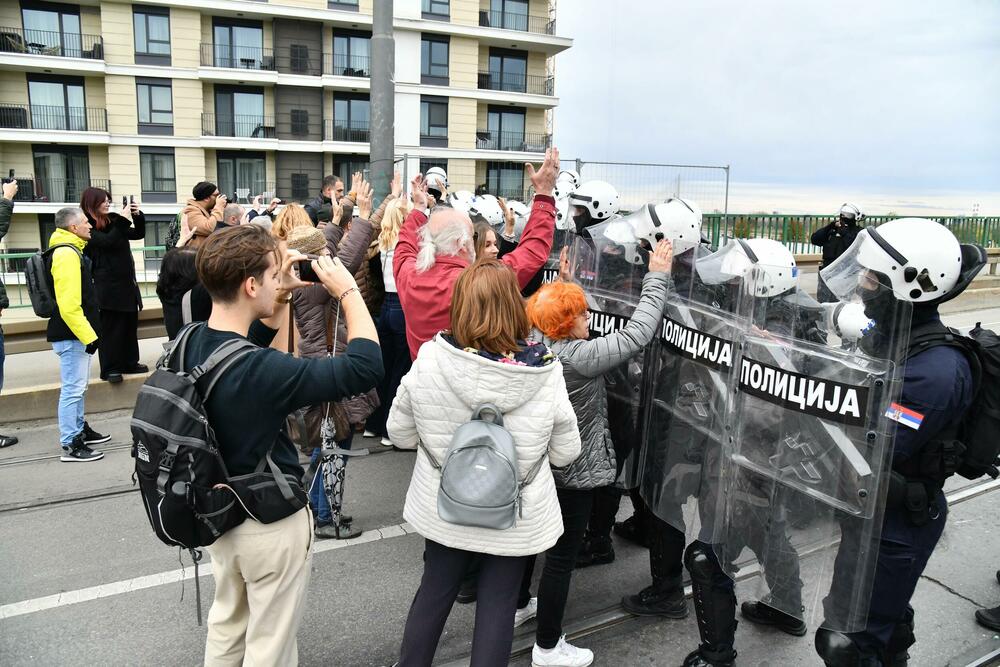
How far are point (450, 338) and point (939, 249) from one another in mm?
1894

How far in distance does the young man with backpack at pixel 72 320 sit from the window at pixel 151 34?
31736 millimetres

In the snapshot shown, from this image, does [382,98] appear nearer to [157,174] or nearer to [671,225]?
[671,225]

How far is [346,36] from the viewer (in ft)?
115

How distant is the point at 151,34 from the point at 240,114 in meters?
5.00

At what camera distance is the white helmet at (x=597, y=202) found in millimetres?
4902

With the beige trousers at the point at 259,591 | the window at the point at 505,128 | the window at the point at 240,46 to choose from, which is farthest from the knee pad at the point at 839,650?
the window at the point at 505,128

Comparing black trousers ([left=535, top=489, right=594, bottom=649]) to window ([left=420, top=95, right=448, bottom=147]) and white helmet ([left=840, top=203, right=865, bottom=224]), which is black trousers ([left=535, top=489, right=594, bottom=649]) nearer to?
white helmet ([left=840, top=203, right=865, bottom=224])

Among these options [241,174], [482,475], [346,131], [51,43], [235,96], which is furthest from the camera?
[346,131]

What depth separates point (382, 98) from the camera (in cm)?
776

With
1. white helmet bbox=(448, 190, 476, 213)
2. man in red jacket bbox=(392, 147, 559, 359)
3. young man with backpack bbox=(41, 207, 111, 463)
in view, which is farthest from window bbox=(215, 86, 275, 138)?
man in red jacket bbox=(392, 147, 559, 359)

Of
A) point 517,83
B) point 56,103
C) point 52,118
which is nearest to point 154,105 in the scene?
A: point 56,103

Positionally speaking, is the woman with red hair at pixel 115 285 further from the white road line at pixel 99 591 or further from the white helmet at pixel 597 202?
the white helmet at pixel 597 202

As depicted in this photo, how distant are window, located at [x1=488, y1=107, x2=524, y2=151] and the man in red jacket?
1392 inches

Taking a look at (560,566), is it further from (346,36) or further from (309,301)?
(346,36)
